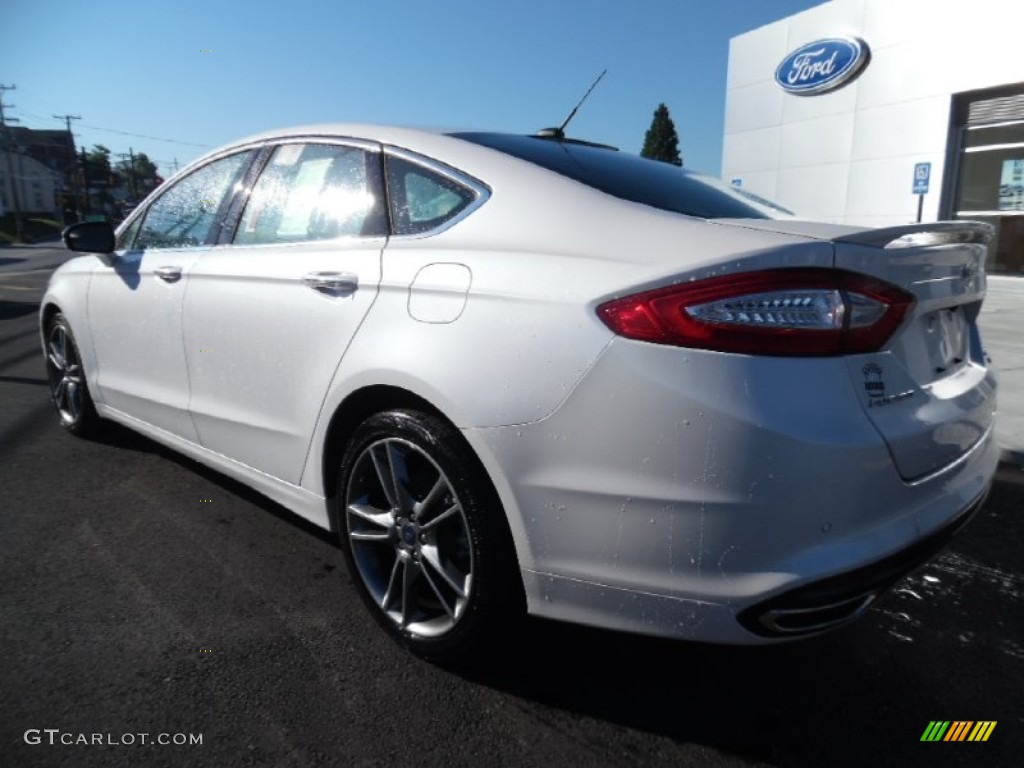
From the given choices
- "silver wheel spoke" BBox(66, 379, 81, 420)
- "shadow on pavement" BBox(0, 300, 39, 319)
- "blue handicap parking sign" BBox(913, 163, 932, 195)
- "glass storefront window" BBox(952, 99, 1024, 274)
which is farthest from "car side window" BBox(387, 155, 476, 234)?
"glass storefront window" BBox(952, 99, 1024, 274)

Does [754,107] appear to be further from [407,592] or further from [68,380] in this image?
[407,592]

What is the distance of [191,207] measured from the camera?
3.22m

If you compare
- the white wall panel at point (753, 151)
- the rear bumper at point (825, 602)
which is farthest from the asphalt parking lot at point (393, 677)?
the white wall panel at point (753, 151)

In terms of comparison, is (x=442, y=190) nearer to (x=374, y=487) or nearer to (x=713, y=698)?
(x=374, y=487)

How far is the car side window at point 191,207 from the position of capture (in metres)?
3.00

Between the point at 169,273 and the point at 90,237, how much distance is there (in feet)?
2.80

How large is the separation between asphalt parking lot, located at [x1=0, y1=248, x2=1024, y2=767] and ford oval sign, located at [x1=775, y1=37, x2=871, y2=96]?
694 inches

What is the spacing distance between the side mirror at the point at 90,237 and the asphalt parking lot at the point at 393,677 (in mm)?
1408

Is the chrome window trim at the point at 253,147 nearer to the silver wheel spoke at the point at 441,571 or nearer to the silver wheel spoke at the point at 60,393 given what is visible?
the silver wheel spoke at the point at 60,393

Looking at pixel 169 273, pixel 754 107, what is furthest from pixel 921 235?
pixel 754 107

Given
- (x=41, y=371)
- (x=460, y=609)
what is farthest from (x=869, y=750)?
(x=41, y=371)

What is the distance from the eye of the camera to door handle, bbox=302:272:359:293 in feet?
7.06

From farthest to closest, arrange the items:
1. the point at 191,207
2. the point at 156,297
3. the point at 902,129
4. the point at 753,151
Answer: the point at 753,151, the point at 902,129, the point at 191,207, the point at 156,297

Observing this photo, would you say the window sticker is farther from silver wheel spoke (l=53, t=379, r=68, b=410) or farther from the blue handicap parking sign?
silver wheel spoke (l=53, t=379, r=68, b=410)
